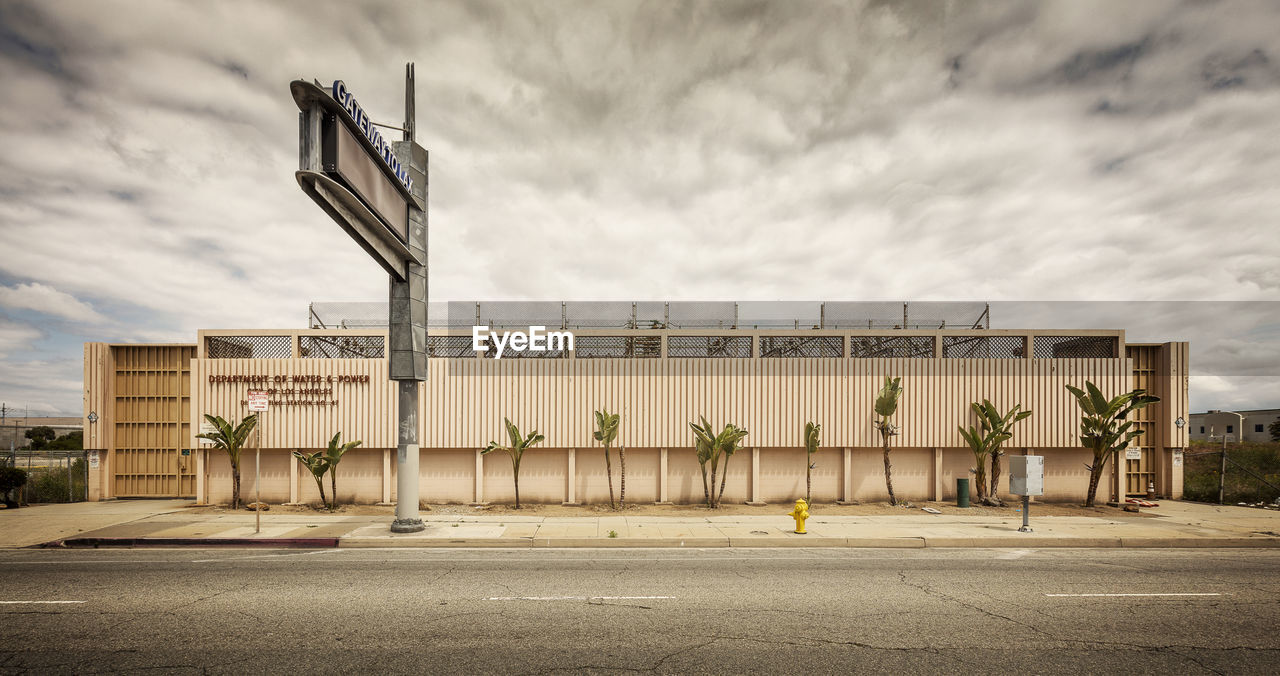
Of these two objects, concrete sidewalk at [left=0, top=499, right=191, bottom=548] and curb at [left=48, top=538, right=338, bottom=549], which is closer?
curb at [left=48, top=538, right=338, bottom=549]

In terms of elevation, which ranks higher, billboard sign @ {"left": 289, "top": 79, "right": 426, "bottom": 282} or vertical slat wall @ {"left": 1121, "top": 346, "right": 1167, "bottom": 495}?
billboard sign @ {"left": 289, "top": 79, "right": 426, "bottom": 282}

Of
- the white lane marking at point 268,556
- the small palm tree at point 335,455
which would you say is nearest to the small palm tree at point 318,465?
the small palm tree at point 335,455

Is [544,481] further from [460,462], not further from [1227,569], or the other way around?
[1227,569]

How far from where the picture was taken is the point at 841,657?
5930 mm

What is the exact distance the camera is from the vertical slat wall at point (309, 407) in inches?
659

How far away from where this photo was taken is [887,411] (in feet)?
54.8

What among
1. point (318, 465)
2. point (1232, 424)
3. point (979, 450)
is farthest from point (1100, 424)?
point (1232, 424)

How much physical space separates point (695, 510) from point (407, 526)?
302 inches

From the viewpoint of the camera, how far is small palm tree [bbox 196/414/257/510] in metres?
15.9

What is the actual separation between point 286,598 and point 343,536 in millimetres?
4561

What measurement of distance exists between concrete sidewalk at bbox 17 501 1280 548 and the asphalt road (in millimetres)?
928

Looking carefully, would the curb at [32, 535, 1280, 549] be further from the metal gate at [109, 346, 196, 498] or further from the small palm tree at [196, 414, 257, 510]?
the metal gate at [109, 346, 196, 498]

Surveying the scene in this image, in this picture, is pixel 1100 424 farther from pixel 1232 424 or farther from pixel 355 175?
pixel 1232 424

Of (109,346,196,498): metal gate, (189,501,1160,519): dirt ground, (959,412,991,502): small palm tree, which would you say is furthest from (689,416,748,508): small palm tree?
(109,346,196,498): metal gate
